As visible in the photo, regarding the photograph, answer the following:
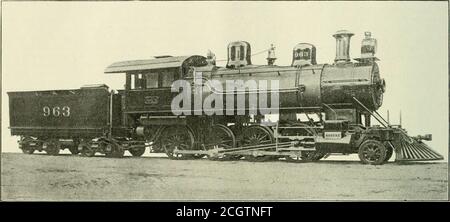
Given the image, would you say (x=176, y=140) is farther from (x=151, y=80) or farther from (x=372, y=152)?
(x=372, y=152)

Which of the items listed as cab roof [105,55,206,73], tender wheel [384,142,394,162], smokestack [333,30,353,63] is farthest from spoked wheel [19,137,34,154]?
tender wheel [384,142,394,162]

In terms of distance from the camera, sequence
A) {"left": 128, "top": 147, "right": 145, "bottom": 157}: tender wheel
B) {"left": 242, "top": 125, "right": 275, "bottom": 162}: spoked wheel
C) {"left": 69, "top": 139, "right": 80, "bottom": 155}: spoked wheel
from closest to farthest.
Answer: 1. {"left": 242, "top": 125, "right": 275, "bottom": 162}: spoked wheel
2. {"left": 128, "top": 147, "right": 145, "bottom": 157}: tender wheel
3. {"left": 69, "top": 139, "right": 80, "bottom": 155}: spoked wheel

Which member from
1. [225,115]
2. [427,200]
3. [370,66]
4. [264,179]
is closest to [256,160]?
[225,115]

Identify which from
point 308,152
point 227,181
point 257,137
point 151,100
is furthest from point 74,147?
point 308,152

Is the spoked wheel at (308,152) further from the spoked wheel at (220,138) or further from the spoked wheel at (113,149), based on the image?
the spoked wheel at (113,149)

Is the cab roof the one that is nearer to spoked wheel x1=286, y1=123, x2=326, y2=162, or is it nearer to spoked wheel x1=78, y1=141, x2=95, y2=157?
spoked wheel x1=78, y1=141, x2=95, y2=157

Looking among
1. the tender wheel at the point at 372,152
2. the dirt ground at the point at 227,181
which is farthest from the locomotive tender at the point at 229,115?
the dirt ground at the point at 227,181

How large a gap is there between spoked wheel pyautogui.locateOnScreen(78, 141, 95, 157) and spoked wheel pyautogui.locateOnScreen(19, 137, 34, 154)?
1.84 meters

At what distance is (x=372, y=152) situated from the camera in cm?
1333

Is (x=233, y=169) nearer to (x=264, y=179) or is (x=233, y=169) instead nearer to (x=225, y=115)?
(x=264, y=179)

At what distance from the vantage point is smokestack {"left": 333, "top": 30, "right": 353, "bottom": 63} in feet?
45.2

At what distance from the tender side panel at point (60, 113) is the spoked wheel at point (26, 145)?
0.80 feet

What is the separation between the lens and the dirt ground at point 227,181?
37.2 ft

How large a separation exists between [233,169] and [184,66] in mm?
3916
